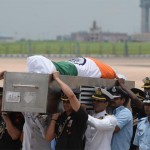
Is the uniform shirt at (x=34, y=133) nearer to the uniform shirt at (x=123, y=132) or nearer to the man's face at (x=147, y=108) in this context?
the uniform shirt at (x=123, y=132)

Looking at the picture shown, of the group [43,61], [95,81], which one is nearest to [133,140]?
[95,81]

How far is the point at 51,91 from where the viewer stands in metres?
5.81

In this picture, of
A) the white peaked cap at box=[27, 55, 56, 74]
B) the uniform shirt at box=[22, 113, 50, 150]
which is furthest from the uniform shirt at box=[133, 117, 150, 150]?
the white peaked cap at box=[27, 55, 56, 74]

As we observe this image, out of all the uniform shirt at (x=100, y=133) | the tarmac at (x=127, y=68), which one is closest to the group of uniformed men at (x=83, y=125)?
the uniform shirt at (x=100, y=133)

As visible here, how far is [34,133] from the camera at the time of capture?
6355 millimetres

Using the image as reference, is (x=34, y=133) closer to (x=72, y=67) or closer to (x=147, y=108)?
(x=72, y=67)

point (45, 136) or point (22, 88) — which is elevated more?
point (22, 88)

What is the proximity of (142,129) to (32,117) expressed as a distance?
49.3 inches

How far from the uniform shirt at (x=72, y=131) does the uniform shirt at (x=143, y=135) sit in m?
0.85

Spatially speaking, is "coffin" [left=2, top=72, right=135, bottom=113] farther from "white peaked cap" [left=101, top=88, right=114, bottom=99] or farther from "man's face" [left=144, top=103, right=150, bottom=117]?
"man's face" [left=144, top=103, right=150, bottom=117]

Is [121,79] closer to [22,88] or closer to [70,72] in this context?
[70,72]

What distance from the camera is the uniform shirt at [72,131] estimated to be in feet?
19.1

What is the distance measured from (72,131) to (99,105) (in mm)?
449

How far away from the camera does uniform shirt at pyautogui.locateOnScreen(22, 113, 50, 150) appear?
628 centimetres
